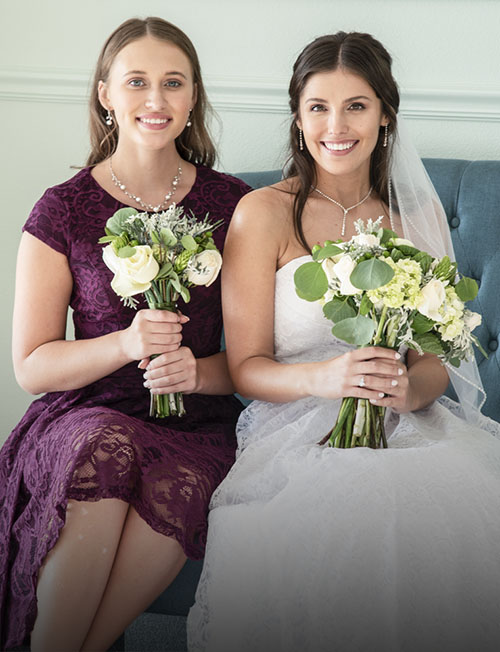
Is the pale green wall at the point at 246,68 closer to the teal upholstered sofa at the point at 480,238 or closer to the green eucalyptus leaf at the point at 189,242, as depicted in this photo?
the teal upholstered sofa at the point at 480,238

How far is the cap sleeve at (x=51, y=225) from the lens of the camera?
215 cm

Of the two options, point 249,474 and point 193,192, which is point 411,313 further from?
point 193,192

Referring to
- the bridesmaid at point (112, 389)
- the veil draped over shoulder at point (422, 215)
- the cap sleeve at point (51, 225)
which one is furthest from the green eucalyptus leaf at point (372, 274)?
the cap sleeve at point (51, 225)

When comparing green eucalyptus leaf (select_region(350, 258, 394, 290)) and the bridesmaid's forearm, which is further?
the bridesmaid's forearm

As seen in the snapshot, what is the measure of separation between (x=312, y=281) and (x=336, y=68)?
66 centimetres

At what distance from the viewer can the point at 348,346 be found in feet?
7.10

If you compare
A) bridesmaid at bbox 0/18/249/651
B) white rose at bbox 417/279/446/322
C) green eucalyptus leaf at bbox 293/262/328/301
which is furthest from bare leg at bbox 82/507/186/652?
white rose at bbox 417/279/446/322

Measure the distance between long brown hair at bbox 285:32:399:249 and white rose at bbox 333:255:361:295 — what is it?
1.62 feet

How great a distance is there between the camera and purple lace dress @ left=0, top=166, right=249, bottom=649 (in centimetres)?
177

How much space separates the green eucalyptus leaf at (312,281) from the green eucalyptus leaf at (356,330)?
8cm

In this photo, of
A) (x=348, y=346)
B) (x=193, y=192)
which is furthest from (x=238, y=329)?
(x=193, y=192)

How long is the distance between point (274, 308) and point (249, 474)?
48 centimetres

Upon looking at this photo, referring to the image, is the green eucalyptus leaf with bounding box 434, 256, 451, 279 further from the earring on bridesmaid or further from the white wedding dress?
the earring on bridesmaid

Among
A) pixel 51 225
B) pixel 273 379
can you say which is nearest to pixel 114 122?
pixel 51 225
